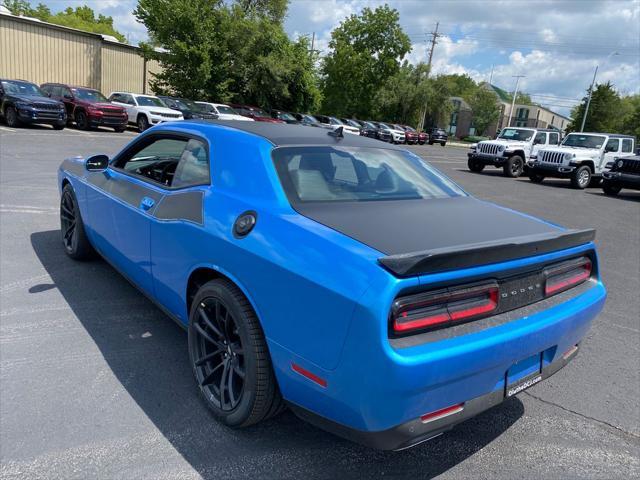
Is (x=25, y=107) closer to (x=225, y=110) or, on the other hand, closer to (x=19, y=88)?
(x=19, y=88)

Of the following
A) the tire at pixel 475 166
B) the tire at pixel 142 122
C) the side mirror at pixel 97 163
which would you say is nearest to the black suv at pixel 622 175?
the tire at pixel 475 166

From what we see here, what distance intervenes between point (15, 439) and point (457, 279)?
2.24 metres

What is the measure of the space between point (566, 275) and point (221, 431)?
6.57 ft

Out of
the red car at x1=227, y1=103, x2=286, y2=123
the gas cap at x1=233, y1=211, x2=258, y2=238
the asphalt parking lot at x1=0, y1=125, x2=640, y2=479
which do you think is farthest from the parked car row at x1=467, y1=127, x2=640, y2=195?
the gas cap at x1=233, y1=211, x2=258, y2=238

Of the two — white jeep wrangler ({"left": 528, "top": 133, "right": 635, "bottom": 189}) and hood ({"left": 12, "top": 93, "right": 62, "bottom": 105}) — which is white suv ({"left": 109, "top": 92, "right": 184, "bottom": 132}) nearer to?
hood ({"left": 12, "top": 93, "right": 62, "bottom": 105})

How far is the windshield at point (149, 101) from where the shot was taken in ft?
75.5

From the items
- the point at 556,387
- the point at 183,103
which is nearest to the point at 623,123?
the point at 183,103

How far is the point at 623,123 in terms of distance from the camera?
68.1 m

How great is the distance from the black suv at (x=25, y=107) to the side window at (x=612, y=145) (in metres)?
19.9

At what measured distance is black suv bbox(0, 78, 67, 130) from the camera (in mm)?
17672

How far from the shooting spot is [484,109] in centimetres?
9500

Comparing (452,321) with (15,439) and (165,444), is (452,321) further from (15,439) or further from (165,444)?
(15,439)

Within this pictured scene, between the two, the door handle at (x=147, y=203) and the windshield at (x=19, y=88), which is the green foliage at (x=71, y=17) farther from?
the door handle at (x=147, y=203)

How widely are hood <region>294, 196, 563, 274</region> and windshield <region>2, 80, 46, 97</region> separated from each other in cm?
2028
